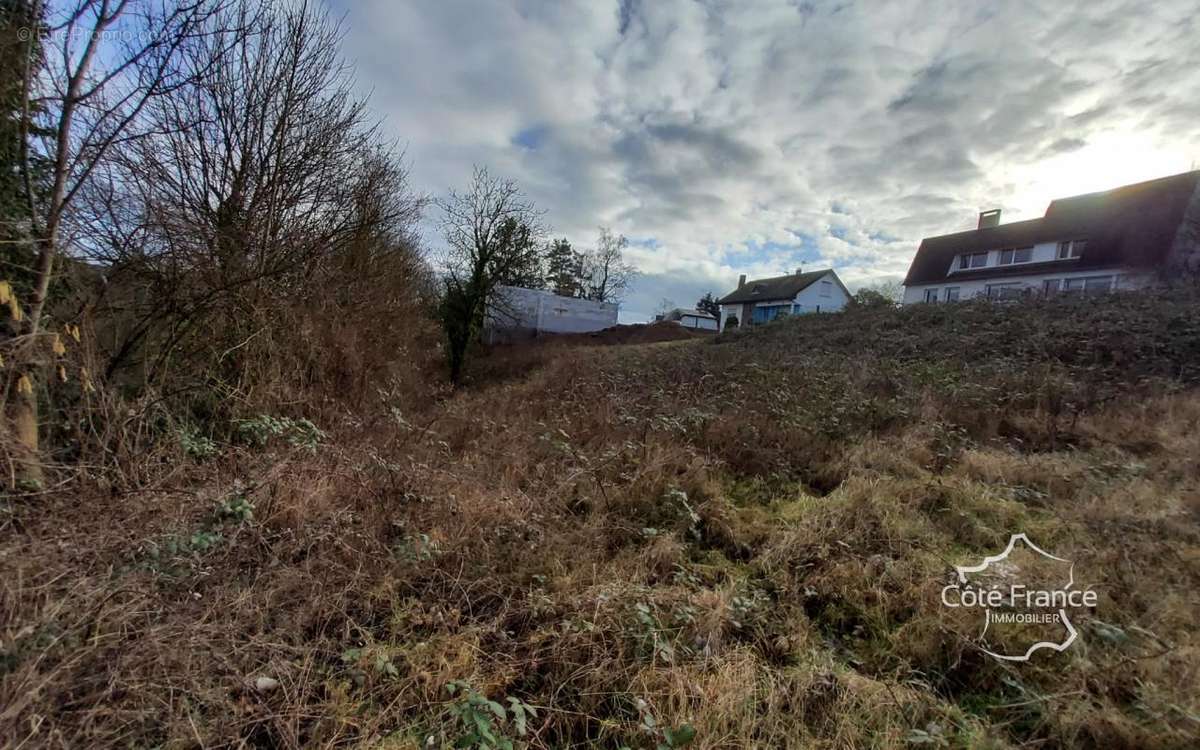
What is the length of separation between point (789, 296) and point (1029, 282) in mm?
13955

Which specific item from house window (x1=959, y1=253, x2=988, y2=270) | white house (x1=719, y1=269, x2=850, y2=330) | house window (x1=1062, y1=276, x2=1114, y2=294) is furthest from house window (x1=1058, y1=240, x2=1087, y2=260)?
white house (x1=719, y1=269, x2=850, y2=330)

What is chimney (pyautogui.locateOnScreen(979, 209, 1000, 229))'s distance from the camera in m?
24.0

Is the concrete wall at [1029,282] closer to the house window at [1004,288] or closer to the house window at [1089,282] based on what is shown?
the house window at [1004,288]

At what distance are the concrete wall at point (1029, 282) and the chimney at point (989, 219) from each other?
171 inches

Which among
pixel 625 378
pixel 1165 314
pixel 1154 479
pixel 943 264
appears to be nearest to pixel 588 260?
pixel 943 264

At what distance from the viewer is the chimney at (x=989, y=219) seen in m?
24.0

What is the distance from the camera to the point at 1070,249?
19000 mm

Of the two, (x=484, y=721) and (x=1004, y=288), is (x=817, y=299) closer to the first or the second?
(x=1004, y=288)

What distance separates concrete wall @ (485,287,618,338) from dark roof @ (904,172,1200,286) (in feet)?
64.2

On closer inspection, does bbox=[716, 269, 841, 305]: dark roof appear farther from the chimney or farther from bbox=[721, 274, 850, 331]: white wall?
the chimney

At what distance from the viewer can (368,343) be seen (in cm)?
788

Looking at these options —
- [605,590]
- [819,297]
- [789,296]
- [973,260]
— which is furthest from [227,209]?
[819,297]

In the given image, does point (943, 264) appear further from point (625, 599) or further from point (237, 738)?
point (237, 738)

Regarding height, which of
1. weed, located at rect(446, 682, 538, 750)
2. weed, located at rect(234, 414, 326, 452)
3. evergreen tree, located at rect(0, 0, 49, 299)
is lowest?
weed, located at rect(446, 682, 538, 750)
